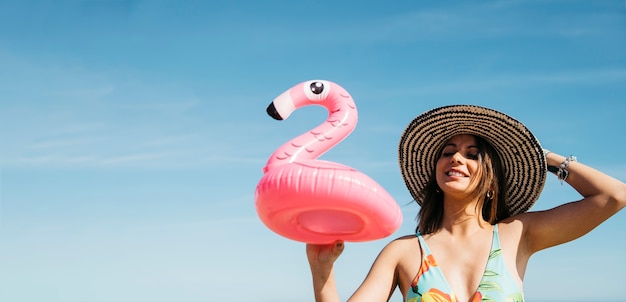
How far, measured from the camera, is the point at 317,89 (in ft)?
15.9

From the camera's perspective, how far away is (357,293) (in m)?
4.63

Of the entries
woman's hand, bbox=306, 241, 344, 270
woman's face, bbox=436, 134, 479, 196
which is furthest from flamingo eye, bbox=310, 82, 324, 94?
woman's hand, bbox=306, 241, 344, 270

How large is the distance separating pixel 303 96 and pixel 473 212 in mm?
1194

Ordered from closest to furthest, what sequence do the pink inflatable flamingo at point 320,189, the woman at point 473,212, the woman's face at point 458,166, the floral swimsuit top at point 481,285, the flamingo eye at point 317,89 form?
the pink inflatable flamingo at point 320,189 < the floral swimsuit top at point 481,285 < the woman at point 473,212 < the woman's face at point 458,166 < the flamingo eye at point 317,89

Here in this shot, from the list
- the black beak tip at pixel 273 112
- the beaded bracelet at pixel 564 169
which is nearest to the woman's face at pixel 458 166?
the beaded bracelet at pixel 564 169

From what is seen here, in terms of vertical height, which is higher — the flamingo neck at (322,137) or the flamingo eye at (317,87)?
the flamingo eye at (317,87)

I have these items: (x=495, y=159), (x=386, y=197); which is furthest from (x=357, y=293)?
(x=495, y=159)

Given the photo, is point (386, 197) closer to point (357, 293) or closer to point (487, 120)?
point (357, 293)

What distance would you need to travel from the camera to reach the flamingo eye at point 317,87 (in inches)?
191

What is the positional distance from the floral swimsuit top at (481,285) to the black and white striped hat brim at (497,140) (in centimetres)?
48

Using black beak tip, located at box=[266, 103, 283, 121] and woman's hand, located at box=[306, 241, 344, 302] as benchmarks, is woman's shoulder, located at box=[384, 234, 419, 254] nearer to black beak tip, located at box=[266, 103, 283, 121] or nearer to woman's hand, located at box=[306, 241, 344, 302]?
woman's hand, located at box=[306, 241, 344, 302]

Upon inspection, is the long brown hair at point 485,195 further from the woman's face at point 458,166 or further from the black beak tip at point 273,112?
the black beak tip at point 273,112

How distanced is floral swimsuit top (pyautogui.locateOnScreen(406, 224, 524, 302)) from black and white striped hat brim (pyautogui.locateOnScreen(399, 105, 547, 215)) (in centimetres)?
48


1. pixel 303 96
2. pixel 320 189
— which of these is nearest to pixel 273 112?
pixel 303 96
